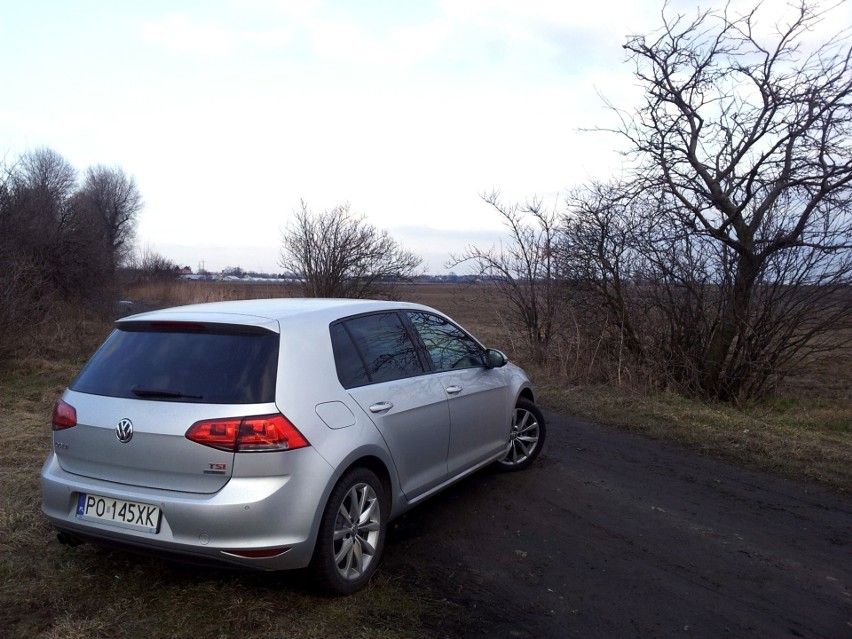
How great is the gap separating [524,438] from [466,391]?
4.63 feet

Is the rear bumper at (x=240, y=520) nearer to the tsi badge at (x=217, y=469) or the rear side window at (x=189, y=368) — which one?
the tsi badge at (x=217, y=469)

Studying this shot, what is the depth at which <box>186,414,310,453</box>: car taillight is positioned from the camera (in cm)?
353

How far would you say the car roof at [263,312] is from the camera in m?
4.07

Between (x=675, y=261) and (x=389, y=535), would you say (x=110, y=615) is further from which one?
(x=675, y=261)

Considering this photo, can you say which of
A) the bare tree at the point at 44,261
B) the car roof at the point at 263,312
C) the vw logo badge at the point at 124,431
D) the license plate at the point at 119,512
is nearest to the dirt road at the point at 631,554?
the license plate at the point at 119,512

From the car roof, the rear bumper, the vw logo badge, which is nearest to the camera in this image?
the rear bumper

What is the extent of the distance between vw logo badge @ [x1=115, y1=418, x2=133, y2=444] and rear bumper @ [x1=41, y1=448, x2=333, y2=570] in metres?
0.26

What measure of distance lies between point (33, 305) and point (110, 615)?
37.6ft

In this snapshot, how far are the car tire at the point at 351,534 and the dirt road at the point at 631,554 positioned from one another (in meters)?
0.31

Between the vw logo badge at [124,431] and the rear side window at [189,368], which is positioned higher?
the rear side window at [189,368]

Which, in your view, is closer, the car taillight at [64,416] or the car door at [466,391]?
the car taillight at [64,416]

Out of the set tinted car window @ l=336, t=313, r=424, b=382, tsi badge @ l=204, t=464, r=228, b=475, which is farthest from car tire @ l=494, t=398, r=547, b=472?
tsi badge @ l=204, t=464, r=228, b=475

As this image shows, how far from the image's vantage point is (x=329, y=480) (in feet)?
12.2

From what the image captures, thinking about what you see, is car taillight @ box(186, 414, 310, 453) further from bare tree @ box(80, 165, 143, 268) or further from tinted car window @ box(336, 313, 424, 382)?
bare tree @ box(80, 165, 143, 268)
